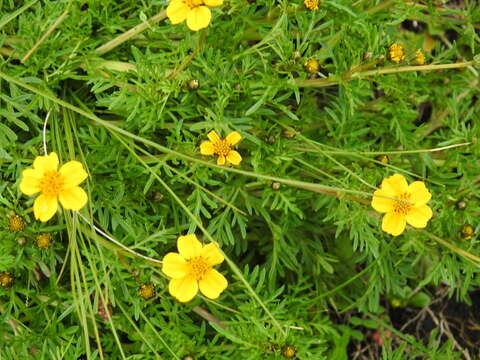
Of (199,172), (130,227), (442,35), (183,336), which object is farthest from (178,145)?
(442,35)

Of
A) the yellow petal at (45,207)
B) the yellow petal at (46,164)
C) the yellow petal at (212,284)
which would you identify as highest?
the yellow petal at (46,164)

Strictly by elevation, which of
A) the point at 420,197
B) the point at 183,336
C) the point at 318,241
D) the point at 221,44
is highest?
the point at 221,44

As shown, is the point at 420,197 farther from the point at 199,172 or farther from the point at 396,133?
the point at 199,172

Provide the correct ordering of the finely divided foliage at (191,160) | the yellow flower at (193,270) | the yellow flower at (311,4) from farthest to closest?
the finely divided foliage at (191,160), the yellow flower at (311,4), the yellow flower at (193,270)

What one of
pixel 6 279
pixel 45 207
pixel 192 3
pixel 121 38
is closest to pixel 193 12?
pixel 192 3

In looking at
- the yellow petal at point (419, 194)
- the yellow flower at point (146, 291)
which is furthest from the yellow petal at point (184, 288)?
the yellow petal at point (419, 194)

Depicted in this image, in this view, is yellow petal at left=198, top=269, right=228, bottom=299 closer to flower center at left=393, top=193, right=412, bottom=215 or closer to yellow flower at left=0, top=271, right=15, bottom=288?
flower center at left=393, top=193, right=412, bottom=215

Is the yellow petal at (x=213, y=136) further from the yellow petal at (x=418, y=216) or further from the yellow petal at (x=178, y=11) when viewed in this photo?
the yellow petal at (x=418, y=216)

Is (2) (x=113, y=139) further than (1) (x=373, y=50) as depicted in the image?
Yes
